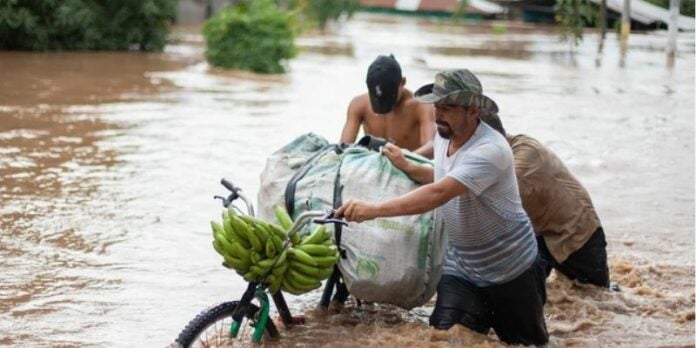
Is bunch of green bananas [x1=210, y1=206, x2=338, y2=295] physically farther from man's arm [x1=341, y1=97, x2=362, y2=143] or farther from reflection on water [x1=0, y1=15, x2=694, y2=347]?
man's arm [x1=341, y1=97, x2=362, y2=143]

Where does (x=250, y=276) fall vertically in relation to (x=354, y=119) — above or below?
below

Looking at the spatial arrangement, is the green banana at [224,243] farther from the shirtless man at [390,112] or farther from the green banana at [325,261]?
the shirtless man at [390,112]

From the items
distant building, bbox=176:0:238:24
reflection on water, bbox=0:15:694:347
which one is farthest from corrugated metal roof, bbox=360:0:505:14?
reflection on water, bbox=0:15:694:347

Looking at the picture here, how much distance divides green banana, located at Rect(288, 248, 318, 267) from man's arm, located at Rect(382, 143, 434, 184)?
713 millimetres

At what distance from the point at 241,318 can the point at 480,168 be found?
125 cm

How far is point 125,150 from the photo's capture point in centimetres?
1255

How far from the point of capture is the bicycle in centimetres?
479

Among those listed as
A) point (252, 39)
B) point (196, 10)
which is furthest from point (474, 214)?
point (196, 10)

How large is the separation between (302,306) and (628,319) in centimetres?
185

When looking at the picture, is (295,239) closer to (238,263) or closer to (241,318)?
(238,263)

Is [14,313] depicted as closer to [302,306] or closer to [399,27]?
[302,306]

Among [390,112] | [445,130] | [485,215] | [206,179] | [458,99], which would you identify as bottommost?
[206,179]

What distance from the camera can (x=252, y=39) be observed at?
78.4 ft

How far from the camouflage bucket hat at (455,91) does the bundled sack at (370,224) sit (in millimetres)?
657
